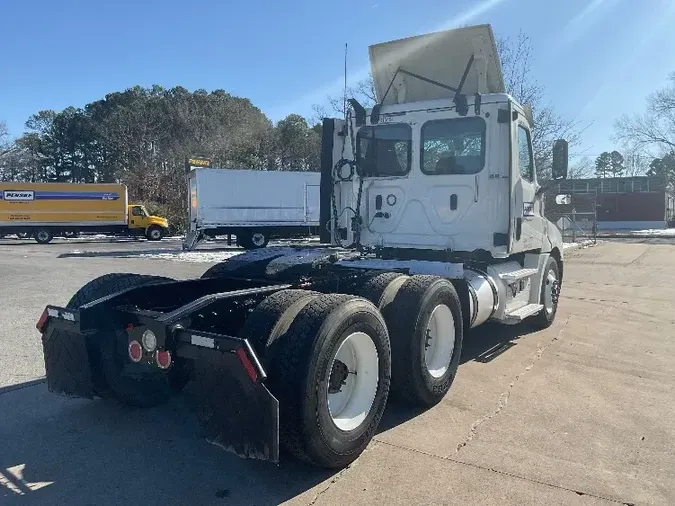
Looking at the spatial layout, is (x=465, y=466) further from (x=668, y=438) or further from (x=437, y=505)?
(x=668, y=438)

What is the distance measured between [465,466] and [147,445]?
7.36 ft

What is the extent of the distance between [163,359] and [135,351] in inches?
12.3

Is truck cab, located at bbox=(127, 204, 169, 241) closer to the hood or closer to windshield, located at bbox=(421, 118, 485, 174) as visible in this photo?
the hood

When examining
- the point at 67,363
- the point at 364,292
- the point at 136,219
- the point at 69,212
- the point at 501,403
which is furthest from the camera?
the point at 136,219

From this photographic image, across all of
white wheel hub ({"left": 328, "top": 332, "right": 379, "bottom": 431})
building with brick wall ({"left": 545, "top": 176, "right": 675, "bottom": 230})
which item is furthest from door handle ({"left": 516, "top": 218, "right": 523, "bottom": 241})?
building with brick wall ({"left": 545, "top": 176, "right": 675, "bottom": 230})

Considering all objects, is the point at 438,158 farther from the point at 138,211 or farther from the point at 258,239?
the point at 138,211

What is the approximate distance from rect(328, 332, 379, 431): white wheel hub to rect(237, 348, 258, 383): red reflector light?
2.71 ft

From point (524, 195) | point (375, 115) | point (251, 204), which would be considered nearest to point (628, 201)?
point (251, 204)

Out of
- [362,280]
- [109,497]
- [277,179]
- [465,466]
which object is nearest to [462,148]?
[362,280]

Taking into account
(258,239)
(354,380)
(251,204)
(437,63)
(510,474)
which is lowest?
(510,474)

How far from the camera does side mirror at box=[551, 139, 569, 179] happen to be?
24.4 feet

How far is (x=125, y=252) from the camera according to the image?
23266 millimetres

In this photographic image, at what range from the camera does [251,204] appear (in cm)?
2686

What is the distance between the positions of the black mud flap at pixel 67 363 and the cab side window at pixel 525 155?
519 centimetres
